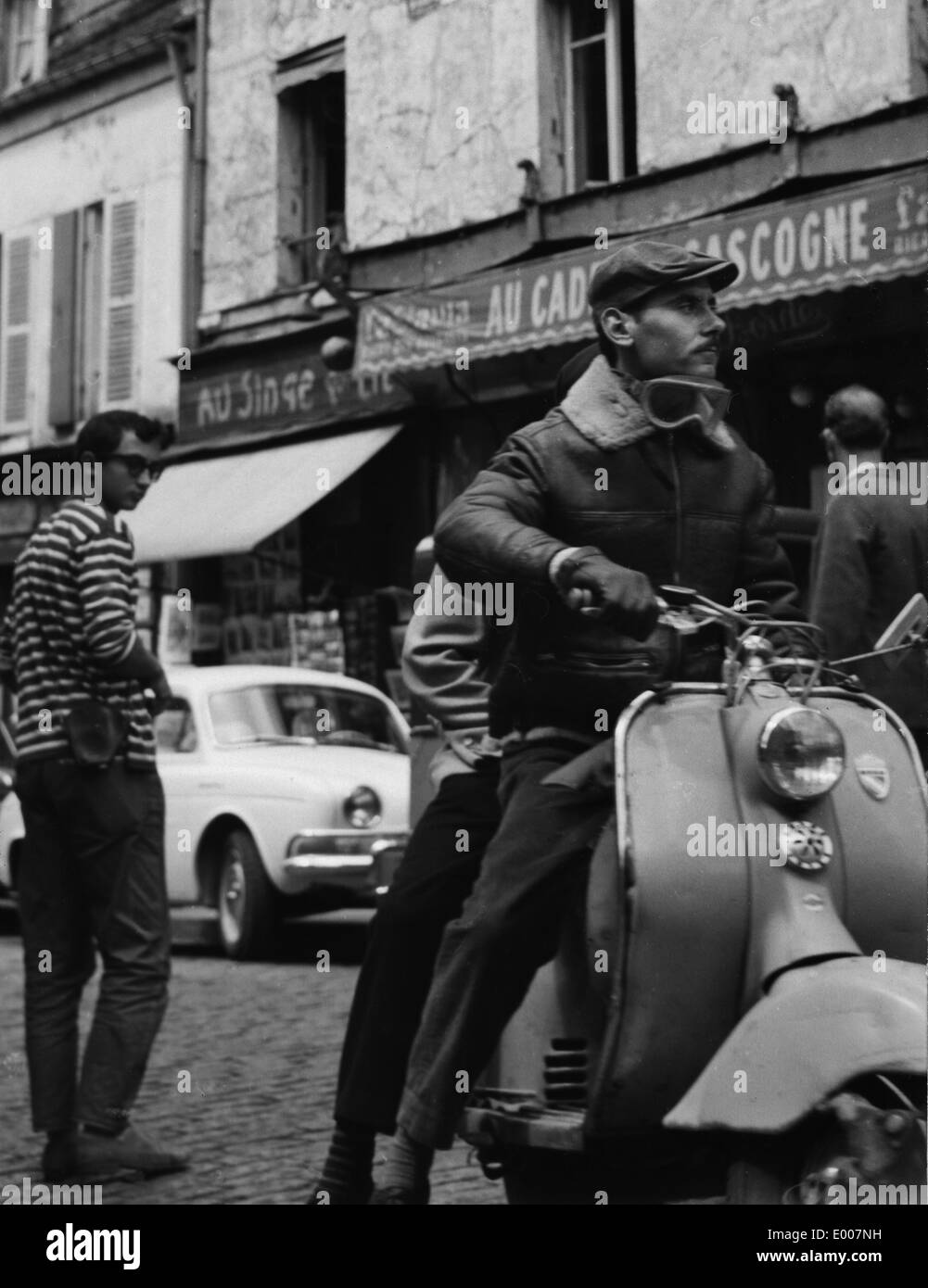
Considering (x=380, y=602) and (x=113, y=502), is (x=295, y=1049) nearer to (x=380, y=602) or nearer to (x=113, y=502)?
(x=113, y=502)

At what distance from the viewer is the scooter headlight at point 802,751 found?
10.2 feet

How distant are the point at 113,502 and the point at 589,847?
7.89 feet

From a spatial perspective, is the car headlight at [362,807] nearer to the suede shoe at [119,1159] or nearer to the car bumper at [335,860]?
the car bumper at [335,860]

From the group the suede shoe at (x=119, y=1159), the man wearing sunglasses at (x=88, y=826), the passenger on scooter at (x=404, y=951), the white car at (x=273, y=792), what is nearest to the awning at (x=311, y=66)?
the white car at (x=273, y=792)

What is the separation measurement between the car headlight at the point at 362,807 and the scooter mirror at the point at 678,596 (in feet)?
24.9

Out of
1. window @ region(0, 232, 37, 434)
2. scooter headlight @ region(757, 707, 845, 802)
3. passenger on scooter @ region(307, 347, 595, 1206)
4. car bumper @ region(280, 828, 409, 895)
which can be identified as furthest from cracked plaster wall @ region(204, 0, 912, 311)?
scooter headlight @ region(757, 707, 845, 802)

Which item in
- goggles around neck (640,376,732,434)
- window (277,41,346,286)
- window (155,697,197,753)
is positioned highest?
window (277,41,346,286)

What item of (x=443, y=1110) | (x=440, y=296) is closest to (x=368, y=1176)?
(x=443, y=1110)

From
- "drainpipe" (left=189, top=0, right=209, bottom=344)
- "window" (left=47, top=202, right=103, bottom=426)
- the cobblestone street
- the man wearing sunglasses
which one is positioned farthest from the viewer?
"window" (left=47, top=202, right=103, bottom=426)

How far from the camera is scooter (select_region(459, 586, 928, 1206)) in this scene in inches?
112

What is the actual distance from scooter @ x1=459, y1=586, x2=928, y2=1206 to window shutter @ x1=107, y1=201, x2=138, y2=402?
17278 millimetres

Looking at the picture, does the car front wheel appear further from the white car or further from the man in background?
the man in background

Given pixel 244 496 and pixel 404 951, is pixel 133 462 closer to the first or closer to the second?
pixel 404 951
